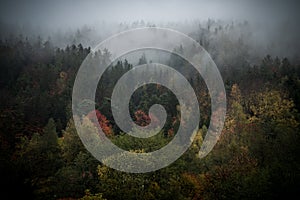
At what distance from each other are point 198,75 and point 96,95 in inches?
1378

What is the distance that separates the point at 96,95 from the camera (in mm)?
80875

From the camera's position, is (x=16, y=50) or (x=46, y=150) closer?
(x=46, y=150)

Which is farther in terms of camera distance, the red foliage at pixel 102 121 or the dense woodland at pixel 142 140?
the red foliage at pixel 102 121

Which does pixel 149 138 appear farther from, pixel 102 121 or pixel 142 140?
pixel 102 121

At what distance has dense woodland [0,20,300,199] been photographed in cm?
3066

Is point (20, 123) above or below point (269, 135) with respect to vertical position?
below

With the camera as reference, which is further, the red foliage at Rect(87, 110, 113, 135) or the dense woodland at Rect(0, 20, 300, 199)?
the red foliage at Rect(87, 110, 113, 135)

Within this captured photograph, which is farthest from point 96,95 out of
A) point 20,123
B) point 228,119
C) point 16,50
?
point 16,50

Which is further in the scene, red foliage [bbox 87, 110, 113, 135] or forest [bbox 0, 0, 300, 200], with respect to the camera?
red foliage [bbox 87, 110, 113, 135]

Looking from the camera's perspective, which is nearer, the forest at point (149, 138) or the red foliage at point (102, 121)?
the forest at point (149, 138)

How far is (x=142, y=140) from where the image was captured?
36.8 metres

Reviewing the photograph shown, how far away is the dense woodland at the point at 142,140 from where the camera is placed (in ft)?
101

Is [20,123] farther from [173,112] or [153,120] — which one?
[173,112]

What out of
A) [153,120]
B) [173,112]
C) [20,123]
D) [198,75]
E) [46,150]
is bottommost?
[46,150]
